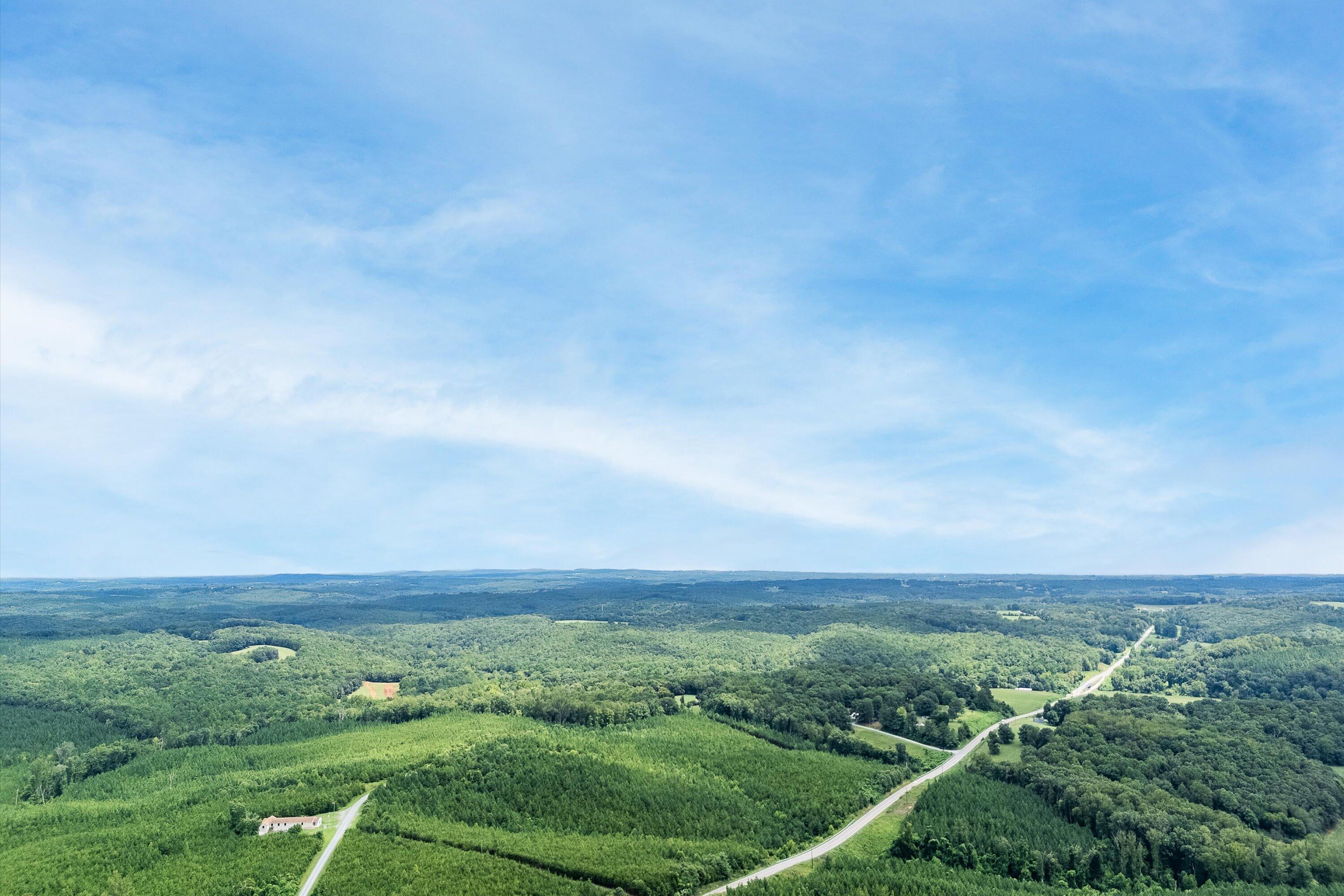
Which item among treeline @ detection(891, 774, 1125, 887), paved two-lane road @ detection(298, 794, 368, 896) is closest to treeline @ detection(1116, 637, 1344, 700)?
treeline @ detection(891, 774, 1125, 887)

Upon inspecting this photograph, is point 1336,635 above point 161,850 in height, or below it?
above

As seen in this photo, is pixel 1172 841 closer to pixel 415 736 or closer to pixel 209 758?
pixel 415 736

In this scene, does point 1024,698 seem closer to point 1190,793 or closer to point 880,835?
point 1190,793

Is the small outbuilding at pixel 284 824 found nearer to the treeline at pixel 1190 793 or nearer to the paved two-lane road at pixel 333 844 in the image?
the paved two-lane road at pixel 333 844

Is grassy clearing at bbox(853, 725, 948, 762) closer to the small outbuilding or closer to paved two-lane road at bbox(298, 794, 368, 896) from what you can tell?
paved two-lane road at bbox(298, 794, 368, 896)

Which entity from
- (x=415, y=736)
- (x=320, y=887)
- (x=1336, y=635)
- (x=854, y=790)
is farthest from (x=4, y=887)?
(x=1336, y=635)
